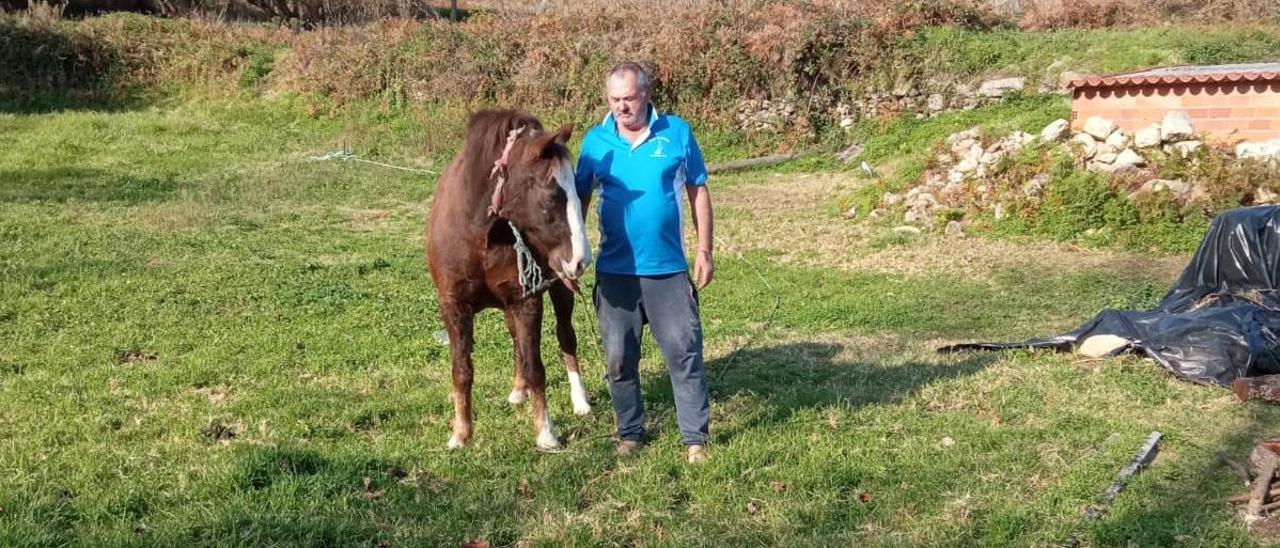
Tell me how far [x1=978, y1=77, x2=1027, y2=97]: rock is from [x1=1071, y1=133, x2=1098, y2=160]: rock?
223 inches

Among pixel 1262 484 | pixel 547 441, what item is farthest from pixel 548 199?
pixel 1262 484

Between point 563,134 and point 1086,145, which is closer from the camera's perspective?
point 563,134

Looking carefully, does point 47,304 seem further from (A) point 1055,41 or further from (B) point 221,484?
(A) point 1055,41

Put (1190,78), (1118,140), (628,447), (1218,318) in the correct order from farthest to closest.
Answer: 1. (1190,78)
2. (1118,140)
3. (1218,318)
4. (628,447)

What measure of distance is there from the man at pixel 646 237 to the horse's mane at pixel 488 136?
327 mm

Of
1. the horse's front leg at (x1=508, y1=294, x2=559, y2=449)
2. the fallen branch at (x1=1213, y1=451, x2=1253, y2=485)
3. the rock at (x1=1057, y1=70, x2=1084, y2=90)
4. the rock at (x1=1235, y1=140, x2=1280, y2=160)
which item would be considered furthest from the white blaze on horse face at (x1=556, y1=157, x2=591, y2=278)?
the rock at (x1=1057, y1=70, x2=1084, y2=90)

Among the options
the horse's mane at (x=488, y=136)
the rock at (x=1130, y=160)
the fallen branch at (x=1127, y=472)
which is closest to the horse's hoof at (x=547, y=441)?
the horse's mane at (x=488, y=136)

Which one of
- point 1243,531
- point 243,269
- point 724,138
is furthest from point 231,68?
point 1243,531

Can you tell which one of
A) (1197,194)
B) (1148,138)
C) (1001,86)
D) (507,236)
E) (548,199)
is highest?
(548,199)

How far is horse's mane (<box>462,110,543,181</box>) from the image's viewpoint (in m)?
4.15

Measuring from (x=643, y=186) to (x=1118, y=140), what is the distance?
886 cm

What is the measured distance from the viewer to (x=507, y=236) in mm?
4270

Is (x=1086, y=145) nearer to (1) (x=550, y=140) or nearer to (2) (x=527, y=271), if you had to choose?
(2) (x=527, y=271)

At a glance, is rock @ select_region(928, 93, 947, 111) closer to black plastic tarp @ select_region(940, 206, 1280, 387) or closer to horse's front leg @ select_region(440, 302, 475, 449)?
black plastic tarp @ select_region(940, 206, 1280, 387)
